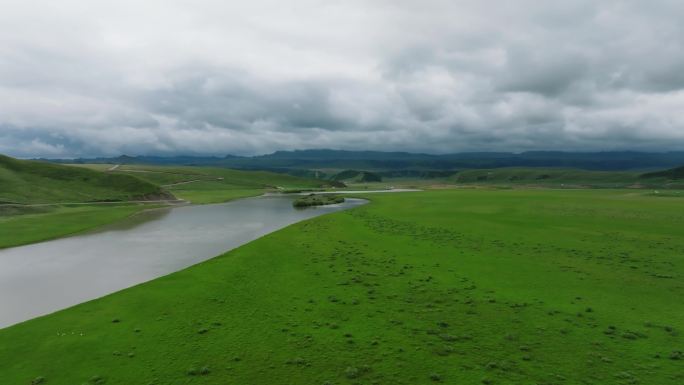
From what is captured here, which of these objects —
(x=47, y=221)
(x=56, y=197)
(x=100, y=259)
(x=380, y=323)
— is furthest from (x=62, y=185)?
(x=380, y=323)

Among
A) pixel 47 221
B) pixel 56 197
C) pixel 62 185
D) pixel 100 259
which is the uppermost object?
pixel 62 185

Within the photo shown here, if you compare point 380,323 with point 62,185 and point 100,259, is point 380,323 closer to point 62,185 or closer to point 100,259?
point 100,259

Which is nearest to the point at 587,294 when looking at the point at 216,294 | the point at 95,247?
the point at 216,294

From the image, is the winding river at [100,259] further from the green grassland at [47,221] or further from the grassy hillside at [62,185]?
the grassy hillside at [62,185]

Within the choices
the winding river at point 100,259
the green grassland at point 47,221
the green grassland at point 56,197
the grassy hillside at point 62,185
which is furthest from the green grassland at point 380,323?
the grassy hillside at point 62,185

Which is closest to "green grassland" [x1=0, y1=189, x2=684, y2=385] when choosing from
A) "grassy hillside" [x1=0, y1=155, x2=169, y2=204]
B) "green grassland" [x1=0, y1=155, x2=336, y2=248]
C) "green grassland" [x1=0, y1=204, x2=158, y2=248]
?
"green grassland" [x1=0, y1=204, x2=158, y2=248]

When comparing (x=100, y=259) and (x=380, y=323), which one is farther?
(x=100, y=259)
